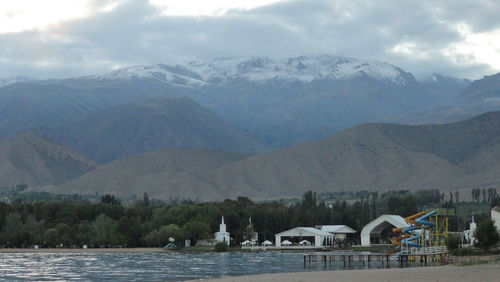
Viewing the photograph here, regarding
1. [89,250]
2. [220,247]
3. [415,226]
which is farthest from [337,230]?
[415,226]

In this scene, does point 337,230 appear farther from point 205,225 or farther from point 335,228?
point 205,225

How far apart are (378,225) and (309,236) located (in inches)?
597

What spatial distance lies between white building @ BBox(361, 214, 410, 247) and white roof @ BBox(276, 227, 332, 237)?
731 centimetres

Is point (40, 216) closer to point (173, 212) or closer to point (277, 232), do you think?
point (173, 212)

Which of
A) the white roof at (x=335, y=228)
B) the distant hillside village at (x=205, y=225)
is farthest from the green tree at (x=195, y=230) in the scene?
the white roof at (x=335, y=228)

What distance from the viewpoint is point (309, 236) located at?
154375 mm

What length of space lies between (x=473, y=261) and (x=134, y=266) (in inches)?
1429

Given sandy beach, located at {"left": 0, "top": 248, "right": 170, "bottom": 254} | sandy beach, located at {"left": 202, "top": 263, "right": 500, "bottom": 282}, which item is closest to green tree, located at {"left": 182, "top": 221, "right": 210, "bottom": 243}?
sandy beach, located at {"left": 0, "top": 248, "right": 170, "bottom": 254}

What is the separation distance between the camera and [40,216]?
158250 mm

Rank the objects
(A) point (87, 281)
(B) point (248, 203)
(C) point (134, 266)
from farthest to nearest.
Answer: (B) point (248, 203), (C) point (134, 266), (A) point (87, 281)

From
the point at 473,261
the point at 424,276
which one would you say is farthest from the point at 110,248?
the point at 424,276

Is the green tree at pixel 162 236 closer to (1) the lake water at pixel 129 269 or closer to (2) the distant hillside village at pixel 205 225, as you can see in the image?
(2) the distant hillside village at pixel 205 225

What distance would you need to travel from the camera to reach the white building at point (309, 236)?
491 ft

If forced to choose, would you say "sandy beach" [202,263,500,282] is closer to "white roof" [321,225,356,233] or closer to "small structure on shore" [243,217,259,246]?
"small structure on shore" [243,217,259,246]
